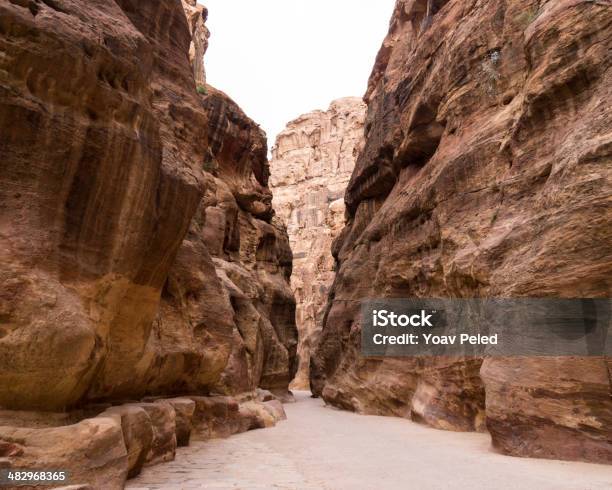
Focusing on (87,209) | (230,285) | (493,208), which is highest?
(493,208)

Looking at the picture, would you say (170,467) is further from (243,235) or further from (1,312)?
(243,235)

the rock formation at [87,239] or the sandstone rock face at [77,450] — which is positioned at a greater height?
the rock formation at [87,239]

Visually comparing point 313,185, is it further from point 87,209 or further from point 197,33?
point 87,209

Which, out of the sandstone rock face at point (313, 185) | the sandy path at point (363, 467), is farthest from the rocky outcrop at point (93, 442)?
the sandstone rock face at point (313, 185)

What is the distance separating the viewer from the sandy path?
6168mm

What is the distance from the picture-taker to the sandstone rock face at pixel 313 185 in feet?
218

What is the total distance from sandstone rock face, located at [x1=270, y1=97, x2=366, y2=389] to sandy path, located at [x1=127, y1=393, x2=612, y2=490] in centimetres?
A: 5212

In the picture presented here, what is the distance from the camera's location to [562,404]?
806cm

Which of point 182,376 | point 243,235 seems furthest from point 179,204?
point 243,235

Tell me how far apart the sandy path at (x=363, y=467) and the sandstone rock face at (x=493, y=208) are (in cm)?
111

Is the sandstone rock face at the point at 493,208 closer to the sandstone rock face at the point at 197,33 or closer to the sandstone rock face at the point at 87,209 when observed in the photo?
the sandstone rock face at the point at 87,209

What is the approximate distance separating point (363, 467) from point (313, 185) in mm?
78422

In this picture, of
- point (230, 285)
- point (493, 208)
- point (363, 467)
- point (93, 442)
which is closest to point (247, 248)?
point (230, 285)

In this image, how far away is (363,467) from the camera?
7508 millimetres
